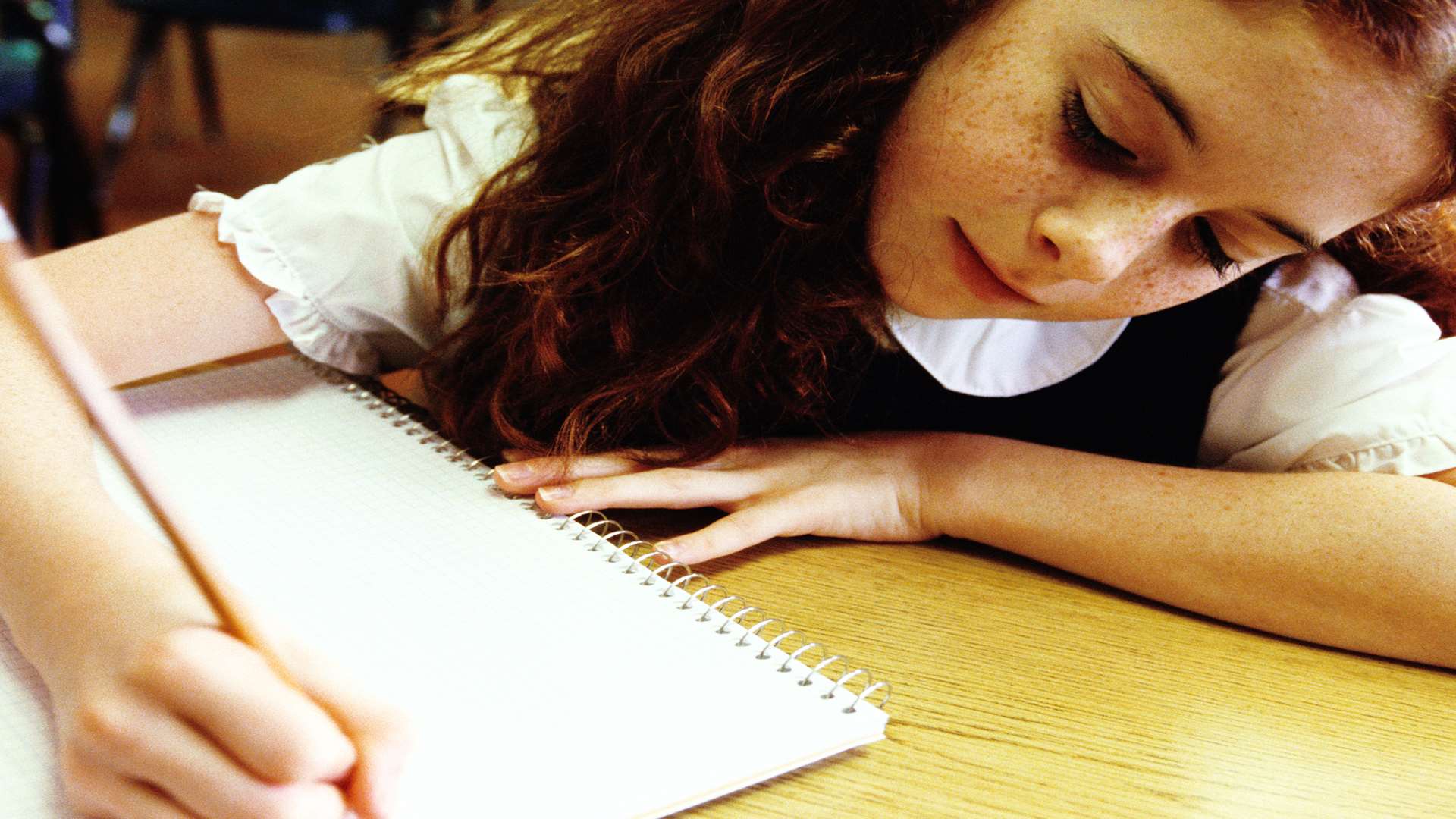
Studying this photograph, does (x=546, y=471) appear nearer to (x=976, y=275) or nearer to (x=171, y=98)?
(x=976, y=275)

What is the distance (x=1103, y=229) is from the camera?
20.7 inches

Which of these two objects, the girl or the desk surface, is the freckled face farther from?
the desk surface

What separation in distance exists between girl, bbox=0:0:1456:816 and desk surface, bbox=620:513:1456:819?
19 mm

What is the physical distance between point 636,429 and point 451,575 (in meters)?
0.18

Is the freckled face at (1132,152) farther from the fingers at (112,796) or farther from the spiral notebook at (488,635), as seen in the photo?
the fingers at (112,796)

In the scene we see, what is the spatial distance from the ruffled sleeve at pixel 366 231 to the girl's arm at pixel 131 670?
0.40 ft

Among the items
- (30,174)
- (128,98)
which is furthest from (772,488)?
(128,98)

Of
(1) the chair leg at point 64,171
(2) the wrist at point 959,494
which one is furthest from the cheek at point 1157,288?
(1) the chair leg at point 64,171

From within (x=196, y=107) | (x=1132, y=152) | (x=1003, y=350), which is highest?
(x=1132, y=152)

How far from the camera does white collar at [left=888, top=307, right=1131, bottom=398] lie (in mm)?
710

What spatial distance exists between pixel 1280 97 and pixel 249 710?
0.42 metres

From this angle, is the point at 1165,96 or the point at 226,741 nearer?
the point at 226,741

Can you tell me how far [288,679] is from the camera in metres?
0.34

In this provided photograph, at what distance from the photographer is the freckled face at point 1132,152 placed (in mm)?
490
